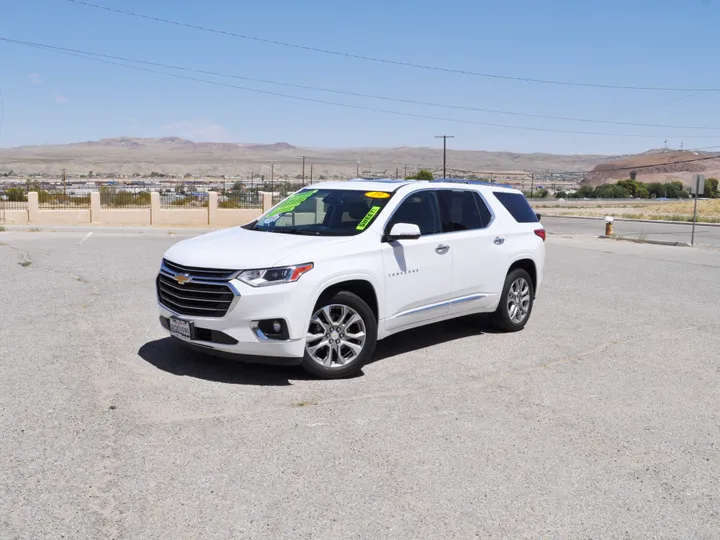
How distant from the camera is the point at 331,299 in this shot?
7047 millimetres

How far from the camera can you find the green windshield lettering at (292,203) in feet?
27.9

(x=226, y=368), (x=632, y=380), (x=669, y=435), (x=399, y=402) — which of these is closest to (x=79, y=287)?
(x=226, y=368)

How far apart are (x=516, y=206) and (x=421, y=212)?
2.07m

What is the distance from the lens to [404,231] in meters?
7.45

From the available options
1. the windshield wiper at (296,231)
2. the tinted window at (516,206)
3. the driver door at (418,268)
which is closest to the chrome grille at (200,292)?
the windshield wiper at (296,231)

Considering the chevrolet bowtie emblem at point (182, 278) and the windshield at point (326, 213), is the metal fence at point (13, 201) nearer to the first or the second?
the windshield at point (326, 213)

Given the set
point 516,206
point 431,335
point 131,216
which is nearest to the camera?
point 431,335

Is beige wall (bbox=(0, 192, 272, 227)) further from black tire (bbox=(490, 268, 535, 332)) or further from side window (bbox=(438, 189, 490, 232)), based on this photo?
side window (bbox=(438, 189, 490, 232))

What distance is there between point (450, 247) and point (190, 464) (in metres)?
4.23

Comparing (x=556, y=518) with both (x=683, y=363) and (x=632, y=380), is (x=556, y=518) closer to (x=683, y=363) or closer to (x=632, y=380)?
(x=632, y=380)

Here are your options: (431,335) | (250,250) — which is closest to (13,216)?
(431,335)

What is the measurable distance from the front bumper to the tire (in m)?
0.20

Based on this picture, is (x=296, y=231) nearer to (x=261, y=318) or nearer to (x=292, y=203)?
(x=292, y=203)

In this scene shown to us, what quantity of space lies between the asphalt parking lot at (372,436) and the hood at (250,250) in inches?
43.1
